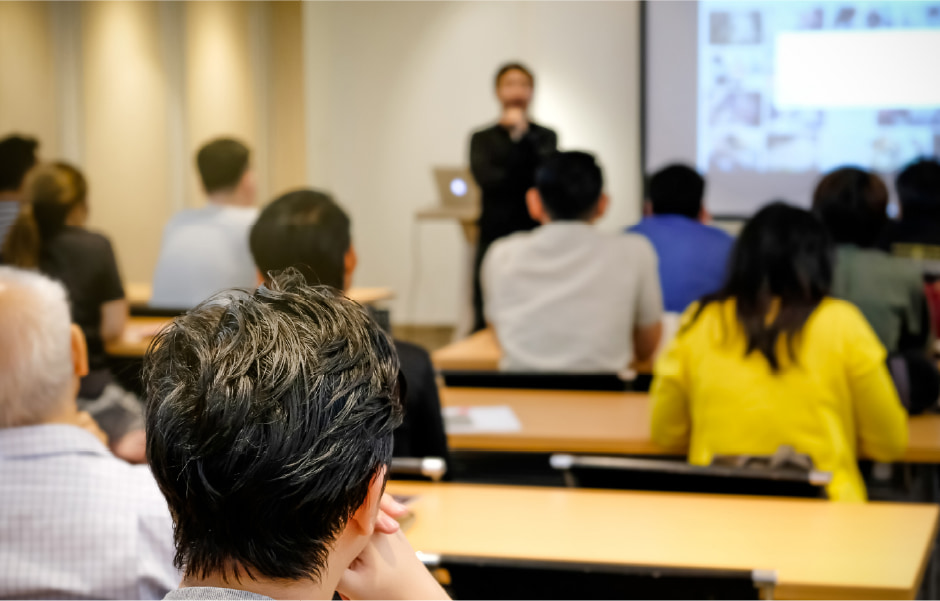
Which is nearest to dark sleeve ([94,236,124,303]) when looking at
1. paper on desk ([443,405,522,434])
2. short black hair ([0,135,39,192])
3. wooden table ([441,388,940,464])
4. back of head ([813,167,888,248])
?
short black hair ([0,135,39,192])

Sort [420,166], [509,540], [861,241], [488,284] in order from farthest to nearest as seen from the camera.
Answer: [420,166] → [488,284] → [861,241] → [509,540]

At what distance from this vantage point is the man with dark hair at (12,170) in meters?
3.43

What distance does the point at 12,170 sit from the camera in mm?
3533

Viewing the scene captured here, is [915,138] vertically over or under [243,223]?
over

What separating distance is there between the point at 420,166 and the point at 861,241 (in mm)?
3432

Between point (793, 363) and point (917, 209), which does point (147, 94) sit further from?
point (793, 363)

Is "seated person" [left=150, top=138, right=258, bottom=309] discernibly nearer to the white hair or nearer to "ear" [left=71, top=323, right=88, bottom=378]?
"ear" [left=71, top=323, right=88, bottom=378]

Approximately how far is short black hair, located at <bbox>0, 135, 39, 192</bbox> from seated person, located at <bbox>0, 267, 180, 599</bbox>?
8.46 ft

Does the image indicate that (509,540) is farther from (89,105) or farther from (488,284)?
(89,105)

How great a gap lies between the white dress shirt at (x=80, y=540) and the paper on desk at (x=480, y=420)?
93 cm

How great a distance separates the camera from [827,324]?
185 centimetres

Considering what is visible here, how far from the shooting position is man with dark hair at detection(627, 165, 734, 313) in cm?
324

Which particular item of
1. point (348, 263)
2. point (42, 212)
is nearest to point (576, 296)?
point (348, 263)

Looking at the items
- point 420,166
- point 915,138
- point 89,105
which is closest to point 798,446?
point 915,138
